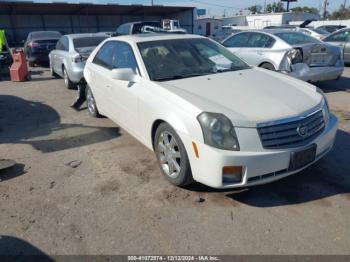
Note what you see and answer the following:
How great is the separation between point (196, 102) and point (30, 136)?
11.6 feet

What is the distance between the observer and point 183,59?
13.7 feet

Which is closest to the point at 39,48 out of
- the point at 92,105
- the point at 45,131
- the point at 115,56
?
the point at 92,105

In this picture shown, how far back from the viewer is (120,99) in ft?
14.4

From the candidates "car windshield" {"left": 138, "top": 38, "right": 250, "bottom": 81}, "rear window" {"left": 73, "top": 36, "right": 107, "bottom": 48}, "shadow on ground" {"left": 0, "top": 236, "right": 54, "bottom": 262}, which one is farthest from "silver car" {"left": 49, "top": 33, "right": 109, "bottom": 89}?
"shadow on ground" {"left": 0, "top": 236, "right": 54, "bottom": 262}

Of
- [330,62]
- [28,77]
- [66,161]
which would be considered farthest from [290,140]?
[28,77]

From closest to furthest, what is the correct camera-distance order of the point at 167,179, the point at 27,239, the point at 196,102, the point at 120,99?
the point at 27,239 < the point at 196,102 < the point at 167,179 < the point at 120,99

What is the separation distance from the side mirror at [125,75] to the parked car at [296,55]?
4.51 metres

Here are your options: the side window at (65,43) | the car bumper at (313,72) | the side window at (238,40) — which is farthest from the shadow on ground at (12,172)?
the side window at (238,40)

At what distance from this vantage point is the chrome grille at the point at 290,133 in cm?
290

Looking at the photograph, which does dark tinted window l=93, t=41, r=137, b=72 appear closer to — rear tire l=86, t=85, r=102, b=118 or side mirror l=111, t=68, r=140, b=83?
side mirror l=111, t=68, r=140, b=83

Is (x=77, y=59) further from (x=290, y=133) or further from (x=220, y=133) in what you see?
(x=290, y=133)

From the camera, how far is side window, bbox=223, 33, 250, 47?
8727mm

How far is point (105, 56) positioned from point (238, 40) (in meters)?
5.00

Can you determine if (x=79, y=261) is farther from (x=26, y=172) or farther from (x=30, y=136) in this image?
(x=30, y=136)
